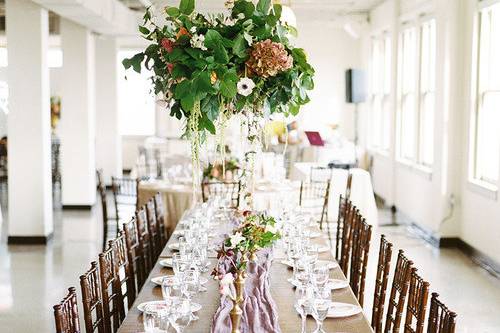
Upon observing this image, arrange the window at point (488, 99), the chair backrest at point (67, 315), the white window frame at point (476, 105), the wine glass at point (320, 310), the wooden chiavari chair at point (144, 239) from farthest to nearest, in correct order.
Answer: the white window frame at point (476, 105) → the window at point (488, 99) → the wooden chiavari chair at point (144, 239) → the wine glass at point (320, 310) → the chair backrest at point (67, 315)

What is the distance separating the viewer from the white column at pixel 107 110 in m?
15.1

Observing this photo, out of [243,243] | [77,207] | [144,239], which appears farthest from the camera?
[77,207]

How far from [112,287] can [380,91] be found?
1077 centimetres

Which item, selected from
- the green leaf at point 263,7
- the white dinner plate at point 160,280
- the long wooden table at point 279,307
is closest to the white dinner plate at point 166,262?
the long wooden table at point 279,307

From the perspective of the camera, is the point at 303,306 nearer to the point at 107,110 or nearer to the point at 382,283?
the point at 382,283

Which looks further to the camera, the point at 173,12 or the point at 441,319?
the point at 173,12

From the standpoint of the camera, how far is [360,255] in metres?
5.64

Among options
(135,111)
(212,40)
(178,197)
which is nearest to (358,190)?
(178,197)

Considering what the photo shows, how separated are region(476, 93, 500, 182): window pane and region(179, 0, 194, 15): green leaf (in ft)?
17.0

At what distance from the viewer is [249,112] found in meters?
4.29

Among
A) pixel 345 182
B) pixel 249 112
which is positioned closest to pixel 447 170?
pixel 345 182

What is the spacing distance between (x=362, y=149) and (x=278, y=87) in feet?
36.7

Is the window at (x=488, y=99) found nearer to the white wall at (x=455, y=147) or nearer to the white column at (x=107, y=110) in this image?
the white wall at (x=455, y=147)

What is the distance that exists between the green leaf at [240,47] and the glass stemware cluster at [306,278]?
1120mm
